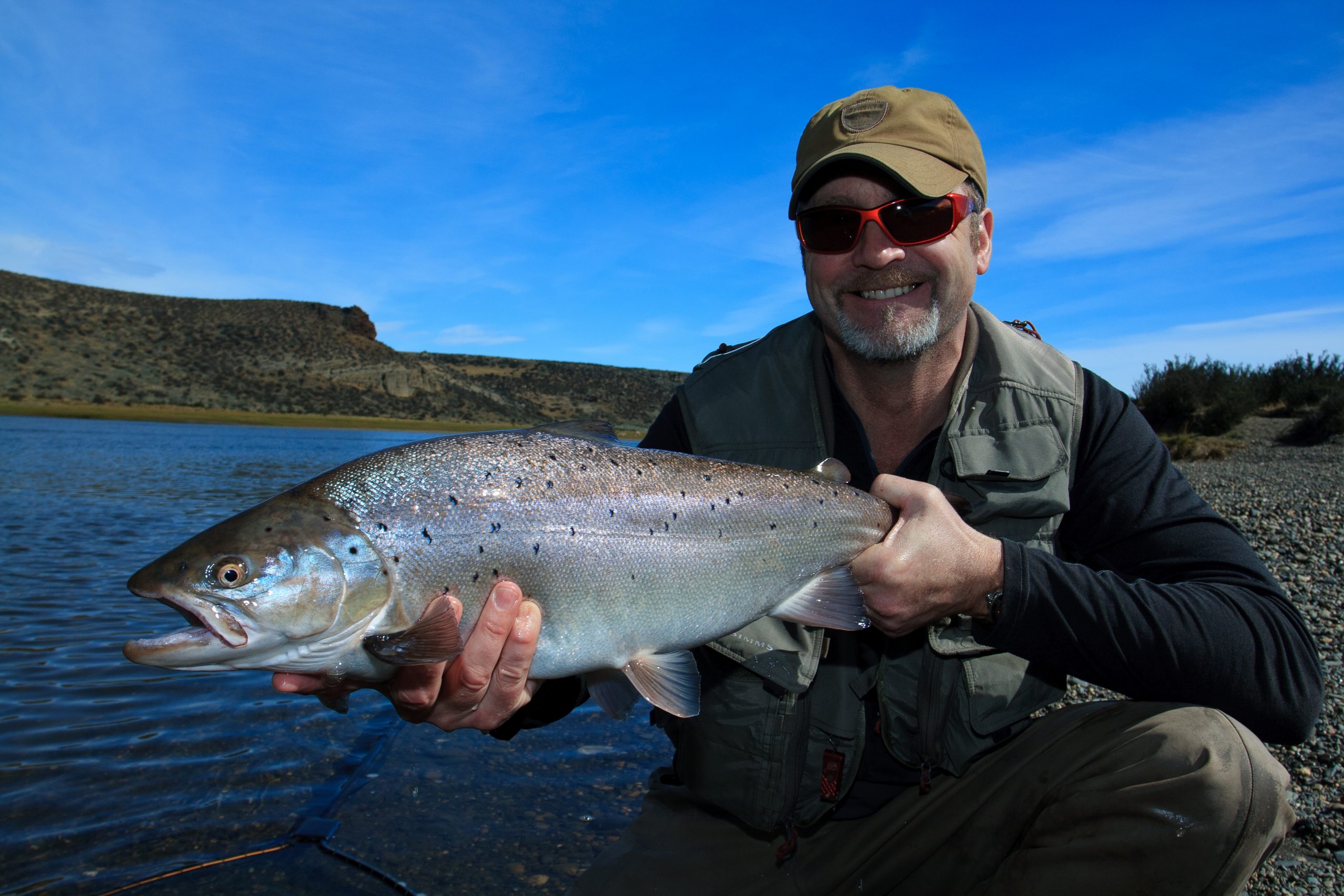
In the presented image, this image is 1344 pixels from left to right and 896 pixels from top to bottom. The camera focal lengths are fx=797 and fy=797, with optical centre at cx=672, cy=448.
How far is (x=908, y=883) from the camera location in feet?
9.43

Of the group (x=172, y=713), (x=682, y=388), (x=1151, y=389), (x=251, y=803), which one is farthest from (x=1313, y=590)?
(x=1151, y=389)

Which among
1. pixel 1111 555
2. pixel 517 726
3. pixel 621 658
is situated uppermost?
pixel 1111 555

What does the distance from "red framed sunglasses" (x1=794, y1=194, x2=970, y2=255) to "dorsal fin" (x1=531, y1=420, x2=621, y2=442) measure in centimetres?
120

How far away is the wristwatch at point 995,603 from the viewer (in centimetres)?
247

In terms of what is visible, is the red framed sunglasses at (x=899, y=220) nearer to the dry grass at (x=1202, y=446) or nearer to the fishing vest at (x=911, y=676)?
the fishing vest at (x=911, y=676)

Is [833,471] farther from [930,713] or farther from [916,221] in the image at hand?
[916,221]

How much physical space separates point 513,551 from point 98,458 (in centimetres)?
2722

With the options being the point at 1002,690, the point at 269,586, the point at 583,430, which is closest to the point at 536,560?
the point at 583,430

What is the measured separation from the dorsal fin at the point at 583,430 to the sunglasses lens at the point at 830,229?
1193mm

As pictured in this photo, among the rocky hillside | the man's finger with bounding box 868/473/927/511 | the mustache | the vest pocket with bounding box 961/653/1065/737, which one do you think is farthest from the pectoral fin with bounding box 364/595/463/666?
the rocky hillside

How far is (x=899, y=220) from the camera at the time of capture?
3180 millimetres

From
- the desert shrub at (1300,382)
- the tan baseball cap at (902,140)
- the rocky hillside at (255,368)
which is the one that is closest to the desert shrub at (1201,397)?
the desert shrub at (1300,382)

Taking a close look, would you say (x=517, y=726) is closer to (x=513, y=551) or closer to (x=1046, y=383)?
(x=513, y=551)

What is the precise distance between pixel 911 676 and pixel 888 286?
1.51 metres
